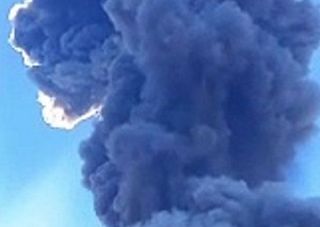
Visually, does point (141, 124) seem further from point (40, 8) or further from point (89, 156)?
point (40, 8)

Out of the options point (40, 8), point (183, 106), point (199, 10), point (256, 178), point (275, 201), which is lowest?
point (275, 201)

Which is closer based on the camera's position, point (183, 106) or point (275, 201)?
point (275, 201)

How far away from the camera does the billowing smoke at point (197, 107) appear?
39.0 metres

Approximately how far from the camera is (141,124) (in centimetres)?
3972

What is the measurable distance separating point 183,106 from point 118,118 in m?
2.49

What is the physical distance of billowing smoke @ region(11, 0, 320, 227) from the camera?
3903 centimetres

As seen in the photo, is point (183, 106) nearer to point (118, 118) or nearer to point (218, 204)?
point (118, 118)

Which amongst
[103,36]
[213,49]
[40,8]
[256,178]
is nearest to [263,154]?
[256,178]

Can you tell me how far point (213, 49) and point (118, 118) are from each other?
415cm

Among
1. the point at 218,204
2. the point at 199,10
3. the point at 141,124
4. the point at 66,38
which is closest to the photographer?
the point at 218,204

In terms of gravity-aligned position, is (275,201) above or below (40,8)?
below

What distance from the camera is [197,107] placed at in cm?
4056

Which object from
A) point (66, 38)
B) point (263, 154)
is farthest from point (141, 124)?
point (66, 38)

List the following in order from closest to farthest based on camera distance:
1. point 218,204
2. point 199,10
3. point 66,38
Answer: point 218,204
point 199,10
point 66,38
